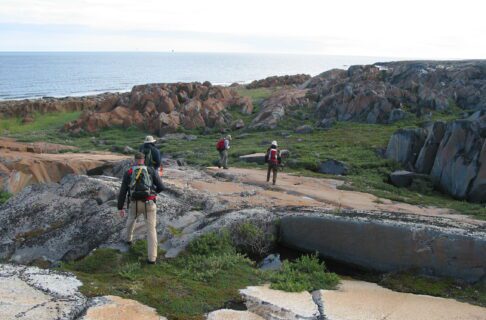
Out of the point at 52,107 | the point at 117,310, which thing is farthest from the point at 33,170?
the point at 52,107

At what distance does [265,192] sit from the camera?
1830 cm

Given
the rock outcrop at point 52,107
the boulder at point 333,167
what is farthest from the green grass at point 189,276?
the rock outcrop at point 52,107

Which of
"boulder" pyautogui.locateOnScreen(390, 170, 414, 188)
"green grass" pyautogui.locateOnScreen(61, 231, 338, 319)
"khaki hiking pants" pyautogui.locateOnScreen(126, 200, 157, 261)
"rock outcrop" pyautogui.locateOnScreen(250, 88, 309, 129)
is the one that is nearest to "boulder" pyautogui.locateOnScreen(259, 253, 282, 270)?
"green grass" pyautogui.locateOnScreen(61, 231, 338, 319)

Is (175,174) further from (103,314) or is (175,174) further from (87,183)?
(103,314)

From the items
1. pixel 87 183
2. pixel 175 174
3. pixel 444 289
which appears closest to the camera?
pixel 444 289

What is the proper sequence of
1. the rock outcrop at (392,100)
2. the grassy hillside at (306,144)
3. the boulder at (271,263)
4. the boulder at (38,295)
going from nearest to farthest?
the boulder at (38,295)
the boulder at (271,263)
the grassy hillside at (306,144)
the rock outcrop at (392,100)

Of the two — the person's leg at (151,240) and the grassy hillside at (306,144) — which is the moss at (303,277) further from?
the grassy hillside at (306,144)

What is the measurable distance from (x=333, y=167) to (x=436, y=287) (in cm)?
1766

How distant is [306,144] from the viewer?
35.2m

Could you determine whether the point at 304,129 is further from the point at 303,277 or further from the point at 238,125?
the point at 303,277

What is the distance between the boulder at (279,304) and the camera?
8.11m

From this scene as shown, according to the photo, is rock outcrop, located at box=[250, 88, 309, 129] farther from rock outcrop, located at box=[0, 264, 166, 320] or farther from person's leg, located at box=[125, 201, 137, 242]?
rock outcrop, located at box=[0, 264, 166, 320]

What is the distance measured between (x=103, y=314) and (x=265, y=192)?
1112cm

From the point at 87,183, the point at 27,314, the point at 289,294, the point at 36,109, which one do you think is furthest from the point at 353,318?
the point at 36,109
